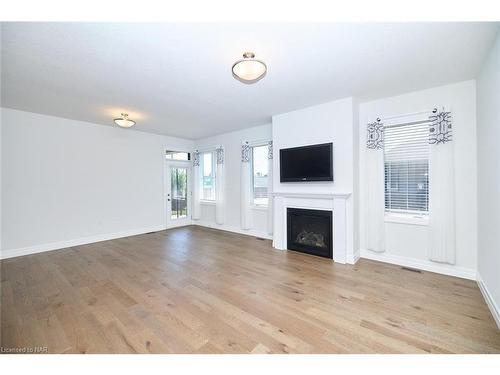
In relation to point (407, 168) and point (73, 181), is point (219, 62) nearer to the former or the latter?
point (407, 168)

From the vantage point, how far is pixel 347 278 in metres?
2.99

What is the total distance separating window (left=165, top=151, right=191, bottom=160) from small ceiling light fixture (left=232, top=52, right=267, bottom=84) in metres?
4.75

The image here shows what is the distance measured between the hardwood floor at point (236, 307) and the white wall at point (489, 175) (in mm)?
327

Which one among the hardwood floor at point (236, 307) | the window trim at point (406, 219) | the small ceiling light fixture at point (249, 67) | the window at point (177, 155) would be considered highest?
the small ceiling light fixture at point (249, 67)

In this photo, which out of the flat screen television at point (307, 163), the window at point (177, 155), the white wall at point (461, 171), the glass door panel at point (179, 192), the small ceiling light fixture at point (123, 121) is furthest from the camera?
the glass door panel at point (179, 192)

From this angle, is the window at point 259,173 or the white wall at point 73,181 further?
the window at point 259,173

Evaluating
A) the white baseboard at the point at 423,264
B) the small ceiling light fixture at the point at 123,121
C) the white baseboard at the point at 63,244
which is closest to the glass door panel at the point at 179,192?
the white baseboard at the point at 63,244

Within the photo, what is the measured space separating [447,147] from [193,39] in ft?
11.8

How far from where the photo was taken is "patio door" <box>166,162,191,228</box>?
21.3 feet

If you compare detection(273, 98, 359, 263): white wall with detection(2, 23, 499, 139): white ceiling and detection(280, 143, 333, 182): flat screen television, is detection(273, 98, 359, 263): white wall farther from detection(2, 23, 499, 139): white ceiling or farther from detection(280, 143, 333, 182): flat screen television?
detection(2, 23, 499, 139): white ceiling

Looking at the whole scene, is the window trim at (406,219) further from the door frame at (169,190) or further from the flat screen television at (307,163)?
the door frame at (169,190)

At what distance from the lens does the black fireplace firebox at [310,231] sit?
12.5ft

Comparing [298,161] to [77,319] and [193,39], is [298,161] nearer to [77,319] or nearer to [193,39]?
[193,39]

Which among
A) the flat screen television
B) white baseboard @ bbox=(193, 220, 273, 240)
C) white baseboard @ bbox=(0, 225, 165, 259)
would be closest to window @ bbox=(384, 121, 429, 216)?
the flat screen television
